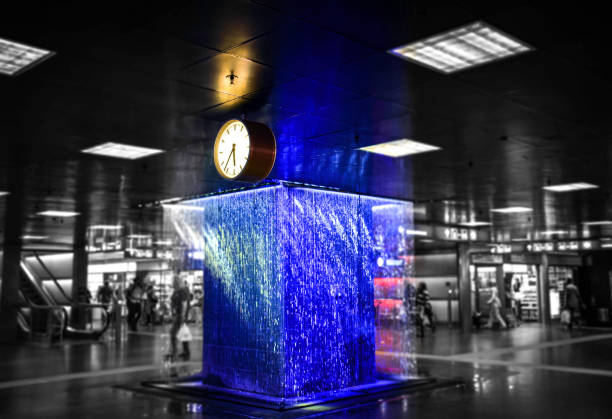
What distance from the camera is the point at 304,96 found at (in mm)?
5391

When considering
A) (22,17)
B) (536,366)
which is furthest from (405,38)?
(536,366)

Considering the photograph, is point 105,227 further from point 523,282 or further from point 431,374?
point 523,282

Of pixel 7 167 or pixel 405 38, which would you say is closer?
pixel 405 38

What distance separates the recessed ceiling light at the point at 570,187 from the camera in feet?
32.4

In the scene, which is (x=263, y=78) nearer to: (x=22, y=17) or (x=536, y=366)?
(x=22, y=17)

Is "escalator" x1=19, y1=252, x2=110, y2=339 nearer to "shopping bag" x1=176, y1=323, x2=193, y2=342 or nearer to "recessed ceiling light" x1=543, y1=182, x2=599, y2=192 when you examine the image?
"shopping bag" x1=176, y1=323, x2=193, y2=342

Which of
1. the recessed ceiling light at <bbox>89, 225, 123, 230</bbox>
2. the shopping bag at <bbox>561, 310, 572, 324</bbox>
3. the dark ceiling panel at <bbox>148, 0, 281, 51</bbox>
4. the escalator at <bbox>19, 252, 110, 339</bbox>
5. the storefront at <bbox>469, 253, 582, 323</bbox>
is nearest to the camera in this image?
the dark ceiling panel at <bbox>148, 0, 281, 51</bbox>

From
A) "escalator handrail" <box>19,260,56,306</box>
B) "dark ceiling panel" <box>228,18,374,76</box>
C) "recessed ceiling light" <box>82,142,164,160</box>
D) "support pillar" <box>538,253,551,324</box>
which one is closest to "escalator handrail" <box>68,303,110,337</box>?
"escalator handrail" <box>19,260,56,306</box>

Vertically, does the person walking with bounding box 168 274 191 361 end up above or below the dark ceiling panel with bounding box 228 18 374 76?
below

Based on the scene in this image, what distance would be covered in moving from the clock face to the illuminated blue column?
2.48 m

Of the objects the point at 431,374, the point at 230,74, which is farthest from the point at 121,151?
the point at 431,374

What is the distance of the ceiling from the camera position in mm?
3836

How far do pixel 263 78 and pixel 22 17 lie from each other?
6.13ft

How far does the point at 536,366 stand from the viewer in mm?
10570
